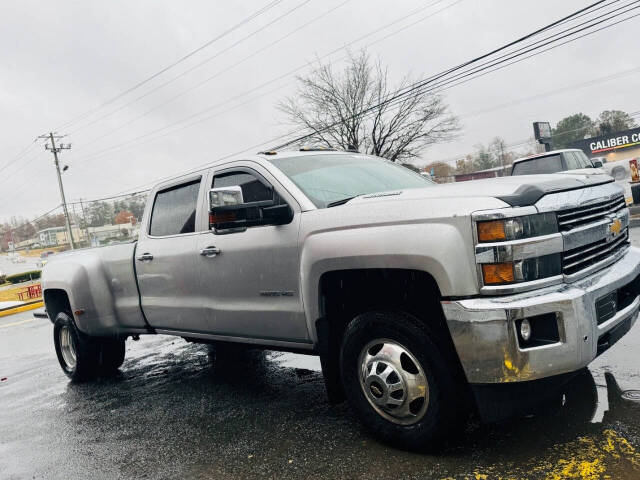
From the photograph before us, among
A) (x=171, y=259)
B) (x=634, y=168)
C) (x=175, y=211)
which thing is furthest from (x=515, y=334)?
(x=634, y=168)

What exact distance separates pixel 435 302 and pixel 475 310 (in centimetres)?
41

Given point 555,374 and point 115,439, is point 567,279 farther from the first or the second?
point 115,439

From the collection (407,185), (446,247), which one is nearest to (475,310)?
(446,247)

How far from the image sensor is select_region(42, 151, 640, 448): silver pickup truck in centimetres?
256

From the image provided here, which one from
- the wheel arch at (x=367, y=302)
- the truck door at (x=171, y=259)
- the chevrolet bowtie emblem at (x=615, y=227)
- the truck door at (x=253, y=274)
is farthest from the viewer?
the truck door at (x=171, y=259)

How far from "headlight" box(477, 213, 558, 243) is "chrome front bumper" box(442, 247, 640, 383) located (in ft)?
0.93

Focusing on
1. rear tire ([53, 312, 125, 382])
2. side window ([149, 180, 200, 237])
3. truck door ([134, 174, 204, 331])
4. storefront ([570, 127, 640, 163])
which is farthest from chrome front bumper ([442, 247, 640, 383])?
storefront ([570, 127, 640, 163])

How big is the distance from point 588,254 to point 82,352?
16.4 ft

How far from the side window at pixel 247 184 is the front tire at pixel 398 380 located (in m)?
1.30

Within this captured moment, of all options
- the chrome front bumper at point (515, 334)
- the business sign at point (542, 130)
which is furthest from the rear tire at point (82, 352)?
the business sign at point (542, 130)

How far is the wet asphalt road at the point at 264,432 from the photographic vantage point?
283cm

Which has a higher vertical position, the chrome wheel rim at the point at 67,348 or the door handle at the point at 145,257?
the door handle at the point at 145,257

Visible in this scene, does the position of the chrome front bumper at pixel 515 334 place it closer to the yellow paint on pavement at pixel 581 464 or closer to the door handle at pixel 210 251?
the yellow paint on pavement at pixel 581 464

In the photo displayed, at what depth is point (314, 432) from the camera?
11.7 feet
